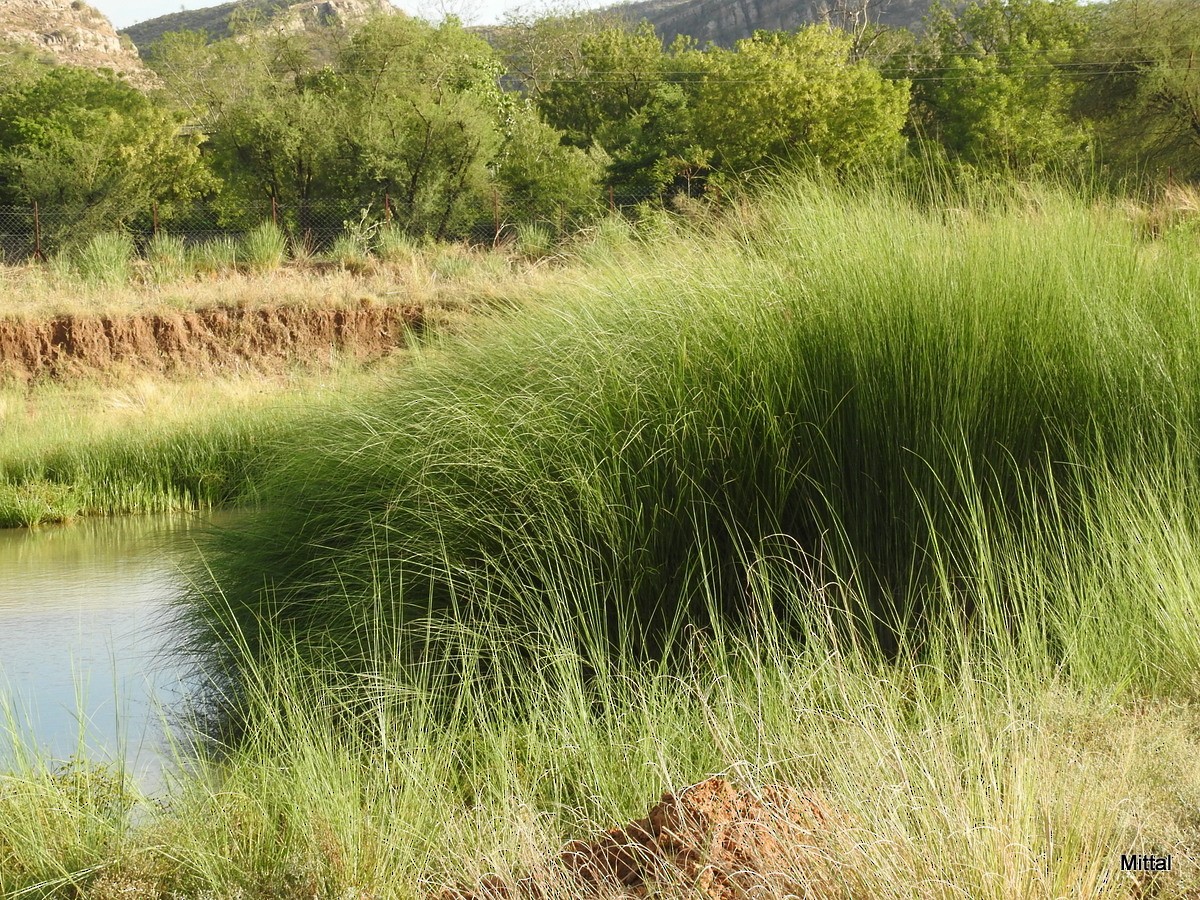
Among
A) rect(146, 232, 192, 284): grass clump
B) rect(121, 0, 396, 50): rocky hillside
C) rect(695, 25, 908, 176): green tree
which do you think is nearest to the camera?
rect(146, 232, 192, 284): grass clump

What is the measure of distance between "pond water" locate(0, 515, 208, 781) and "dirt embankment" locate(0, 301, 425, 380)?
6.50 m

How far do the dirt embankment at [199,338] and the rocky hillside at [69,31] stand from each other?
79.8 metres

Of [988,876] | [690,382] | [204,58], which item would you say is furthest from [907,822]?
[204,58]

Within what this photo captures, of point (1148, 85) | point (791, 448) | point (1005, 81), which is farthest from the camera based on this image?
point (1005, 81)

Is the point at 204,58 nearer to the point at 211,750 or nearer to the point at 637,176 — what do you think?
the point at 637,176

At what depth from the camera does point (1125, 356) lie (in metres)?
4.93

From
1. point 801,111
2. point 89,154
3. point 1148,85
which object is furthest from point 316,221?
point 1148,85

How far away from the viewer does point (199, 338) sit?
1809 cm

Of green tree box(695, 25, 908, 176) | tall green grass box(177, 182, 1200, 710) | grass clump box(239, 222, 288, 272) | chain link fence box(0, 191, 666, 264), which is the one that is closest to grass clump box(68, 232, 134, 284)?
chain link fence box(0, 191, 666, 264)

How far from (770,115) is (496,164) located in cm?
648

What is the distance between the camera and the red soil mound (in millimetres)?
2213

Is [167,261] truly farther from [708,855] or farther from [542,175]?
[708,855]

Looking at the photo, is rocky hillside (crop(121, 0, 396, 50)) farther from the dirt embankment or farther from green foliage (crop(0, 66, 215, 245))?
the dirt embankment

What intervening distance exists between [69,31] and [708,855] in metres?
108
